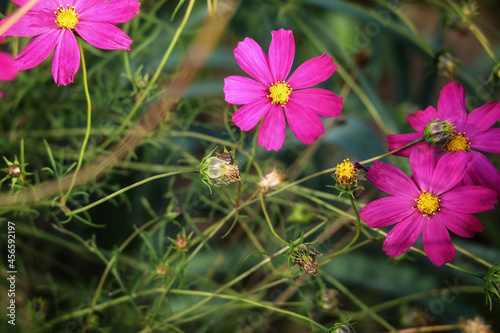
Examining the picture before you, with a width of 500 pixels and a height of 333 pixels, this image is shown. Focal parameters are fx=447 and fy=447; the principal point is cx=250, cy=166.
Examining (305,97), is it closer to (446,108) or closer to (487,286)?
(446,108)

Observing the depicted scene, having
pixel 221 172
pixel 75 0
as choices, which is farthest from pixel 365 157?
pixel 75 0

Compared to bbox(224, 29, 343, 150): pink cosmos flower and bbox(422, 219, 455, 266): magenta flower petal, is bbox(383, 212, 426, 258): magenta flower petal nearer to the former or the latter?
bbox(422, 219, 455, 266): magenta flower petal

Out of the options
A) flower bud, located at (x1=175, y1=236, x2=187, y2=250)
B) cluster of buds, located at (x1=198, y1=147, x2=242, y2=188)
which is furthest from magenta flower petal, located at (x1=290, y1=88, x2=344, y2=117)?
flower bud, located at (x1=175, y1=236, x2=187, y2=250)

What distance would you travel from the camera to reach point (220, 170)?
17.7 inches

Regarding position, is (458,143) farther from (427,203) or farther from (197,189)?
(197,189)

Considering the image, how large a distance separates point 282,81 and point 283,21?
0.41 meters

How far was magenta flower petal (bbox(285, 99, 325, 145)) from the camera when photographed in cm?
45

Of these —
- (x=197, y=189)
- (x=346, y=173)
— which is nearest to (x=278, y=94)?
(x=346, y=173)

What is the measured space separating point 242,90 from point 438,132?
0.20 meters

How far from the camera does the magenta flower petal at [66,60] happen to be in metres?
0.44

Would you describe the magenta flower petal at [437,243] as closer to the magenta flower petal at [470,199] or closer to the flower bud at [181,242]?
the magenta flower petal at [470,199]

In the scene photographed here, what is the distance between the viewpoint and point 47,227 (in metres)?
0.82

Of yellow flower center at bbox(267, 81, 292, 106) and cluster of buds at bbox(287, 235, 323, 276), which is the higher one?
yellow flower center at bbox(267, 81, 292, 106)

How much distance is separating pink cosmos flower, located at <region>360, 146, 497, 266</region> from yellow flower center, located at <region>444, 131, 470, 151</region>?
0.02 metres
